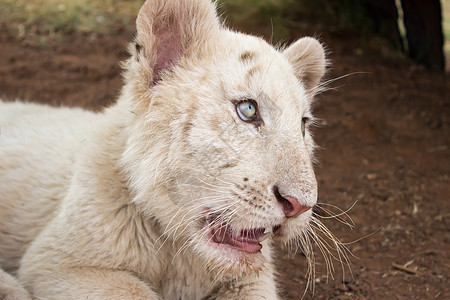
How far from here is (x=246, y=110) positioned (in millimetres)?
2916

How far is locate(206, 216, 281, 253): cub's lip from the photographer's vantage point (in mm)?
2834

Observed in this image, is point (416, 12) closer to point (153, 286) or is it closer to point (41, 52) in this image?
point (41, 52)

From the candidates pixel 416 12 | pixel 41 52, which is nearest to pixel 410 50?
pixel 416 12

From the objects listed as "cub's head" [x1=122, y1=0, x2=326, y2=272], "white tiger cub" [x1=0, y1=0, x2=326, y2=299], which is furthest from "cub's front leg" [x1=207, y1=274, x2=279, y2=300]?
"cub's head" [x1=122, y1=0, x2=326, y2=272]

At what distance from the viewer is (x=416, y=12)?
7883mm

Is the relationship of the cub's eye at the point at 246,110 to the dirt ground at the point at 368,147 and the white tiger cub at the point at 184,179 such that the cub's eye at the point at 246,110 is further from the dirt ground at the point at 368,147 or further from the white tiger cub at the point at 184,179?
the dirt ground at the point at 368,147

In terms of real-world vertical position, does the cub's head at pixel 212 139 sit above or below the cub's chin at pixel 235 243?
above

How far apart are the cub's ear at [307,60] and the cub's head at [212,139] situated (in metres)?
0.43

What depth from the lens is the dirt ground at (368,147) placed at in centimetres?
395

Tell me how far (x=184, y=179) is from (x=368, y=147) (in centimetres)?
356

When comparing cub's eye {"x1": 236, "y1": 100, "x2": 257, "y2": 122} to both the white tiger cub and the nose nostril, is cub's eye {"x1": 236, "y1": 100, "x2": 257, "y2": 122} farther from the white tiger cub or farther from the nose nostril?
the nose nostril

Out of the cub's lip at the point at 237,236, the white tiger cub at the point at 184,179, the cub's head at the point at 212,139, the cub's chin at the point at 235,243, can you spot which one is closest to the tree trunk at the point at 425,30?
the white tiger cub at the point at 184,179

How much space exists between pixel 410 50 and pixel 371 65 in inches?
34.2

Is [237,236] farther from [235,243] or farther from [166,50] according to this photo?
[166,50]
